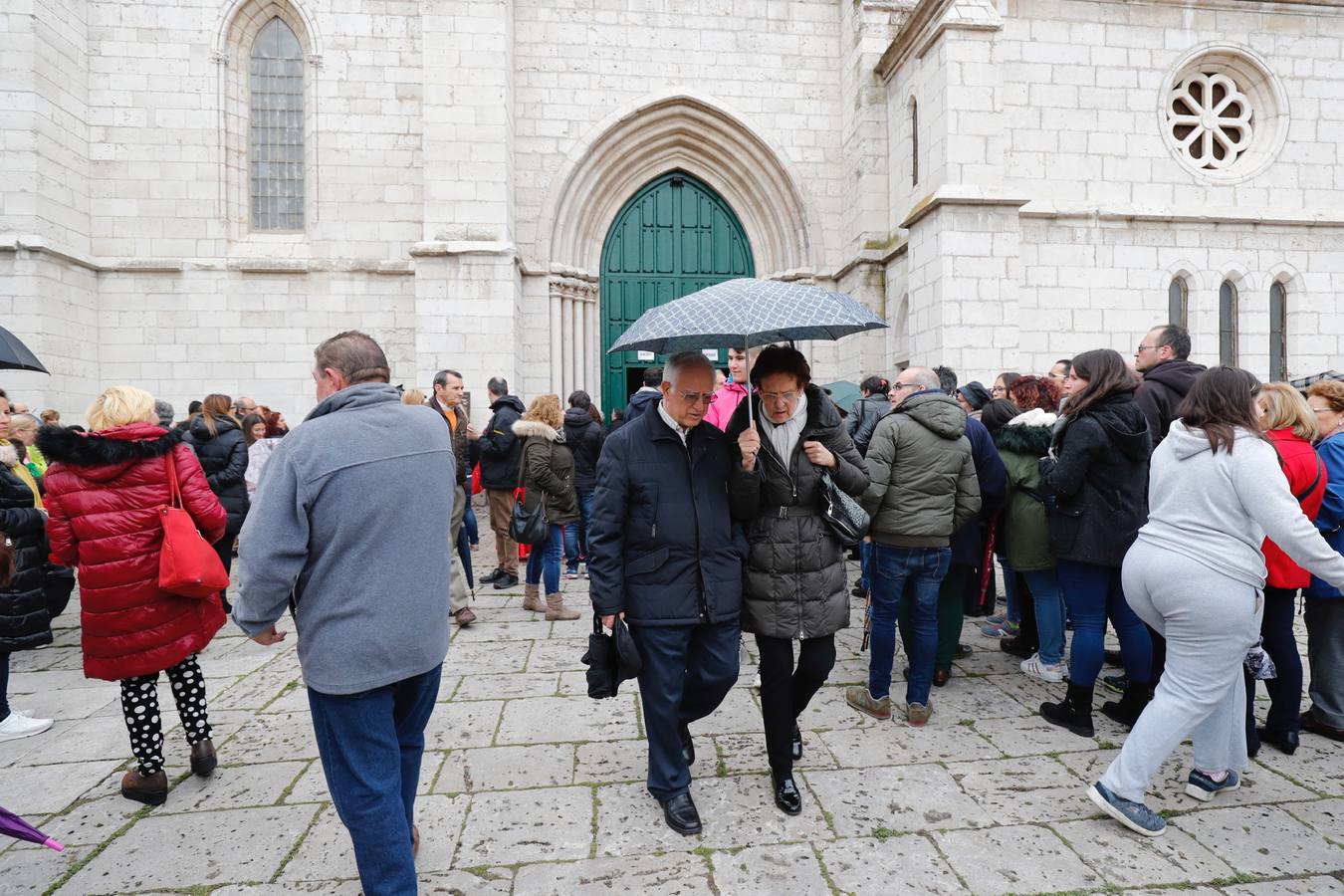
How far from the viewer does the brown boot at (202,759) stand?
330cm

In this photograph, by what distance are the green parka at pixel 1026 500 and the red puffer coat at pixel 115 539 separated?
432 cm

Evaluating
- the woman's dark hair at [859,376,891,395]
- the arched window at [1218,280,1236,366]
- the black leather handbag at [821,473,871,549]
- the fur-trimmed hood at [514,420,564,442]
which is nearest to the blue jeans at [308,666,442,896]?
the black leather handbag at [821,473,871,549]

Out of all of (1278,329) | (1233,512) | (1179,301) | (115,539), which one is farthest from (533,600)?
(1278,329)

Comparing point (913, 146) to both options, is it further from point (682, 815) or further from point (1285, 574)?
point (682, 815)

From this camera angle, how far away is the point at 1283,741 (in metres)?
3.45

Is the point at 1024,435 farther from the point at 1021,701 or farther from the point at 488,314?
the point at 488,314

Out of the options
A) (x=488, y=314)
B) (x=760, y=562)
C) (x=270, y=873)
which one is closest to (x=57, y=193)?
(x=488, y=314)

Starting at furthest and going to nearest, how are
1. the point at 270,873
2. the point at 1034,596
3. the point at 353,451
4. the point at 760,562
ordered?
1. the point at 1034,596
2. the point at 760,562
3. the point at 270,873
4. the point at 353,451

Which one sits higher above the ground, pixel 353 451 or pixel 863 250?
pixel 863 250

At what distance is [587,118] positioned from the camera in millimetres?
10891

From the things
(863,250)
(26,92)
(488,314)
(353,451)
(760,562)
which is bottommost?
(760,562)

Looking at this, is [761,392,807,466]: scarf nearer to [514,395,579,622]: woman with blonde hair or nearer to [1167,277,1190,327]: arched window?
[514,395,579,622]: woman with blonde hair

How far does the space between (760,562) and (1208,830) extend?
200cm

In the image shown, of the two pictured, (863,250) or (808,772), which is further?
(863,250)
